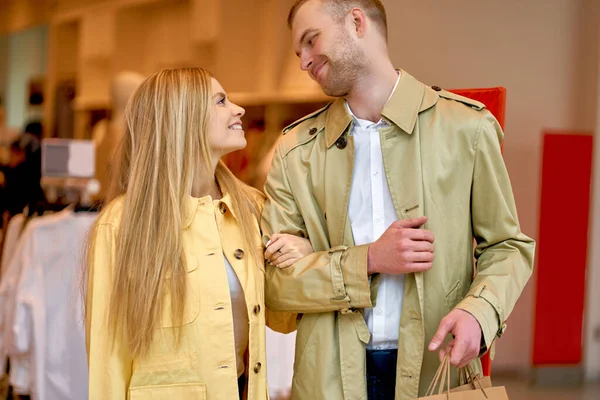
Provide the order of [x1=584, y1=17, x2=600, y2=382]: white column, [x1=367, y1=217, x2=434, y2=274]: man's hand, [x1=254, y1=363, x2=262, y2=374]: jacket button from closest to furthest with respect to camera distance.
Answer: [x1=367, y1=217, x2=434, y2=274]: man's hand < [x1=254, y1=363, x2=262, y2=374]: jacket button < [x1=584, y1=17, x2=600, y2=382]: white column

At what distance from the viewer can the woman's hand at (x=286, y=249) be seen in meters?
2.11

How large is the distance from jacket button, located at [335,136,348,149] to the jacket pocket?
0.71 meters

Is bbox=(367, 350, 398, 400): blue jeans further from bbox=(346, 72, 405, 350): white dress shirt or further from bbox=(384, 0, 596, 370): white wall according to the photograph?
bbox=(384, 0, 596, 370): white wall

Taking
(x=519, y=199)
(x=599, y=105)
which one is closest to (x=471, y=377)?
(x=519, y=199)

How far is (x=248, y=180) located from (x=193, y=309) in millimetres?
3358

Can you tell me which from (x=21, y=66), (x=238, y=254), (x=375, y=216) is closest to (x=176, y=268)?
(x=238, y=254)

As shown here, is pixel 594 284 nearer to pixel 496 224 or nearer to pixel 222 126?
pixel 496 224

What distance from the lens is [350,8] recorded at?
214cm

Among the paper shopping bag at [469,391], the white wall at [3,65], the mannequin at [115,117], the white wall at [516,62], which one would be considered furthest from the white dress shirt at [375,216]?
the white wall at [3,65]

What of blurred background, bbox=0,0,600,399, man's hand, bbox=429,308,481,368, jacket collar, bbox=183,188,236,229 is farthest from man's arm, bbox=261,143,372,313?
blurred background, bbox=0,0,600,399

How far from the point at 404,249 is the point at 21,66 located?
30.5 feet

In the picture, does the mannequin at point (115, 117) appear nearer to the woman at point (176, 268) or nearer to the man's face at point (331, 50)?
the woman at point (176, 268)

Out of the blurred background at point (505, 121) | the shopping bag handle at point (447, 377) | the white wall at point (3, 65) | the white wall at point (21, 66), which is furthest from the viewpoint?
the white wall at point (3, 65)

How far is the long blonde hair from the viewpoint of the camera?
212 centimetres
